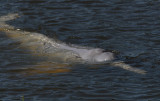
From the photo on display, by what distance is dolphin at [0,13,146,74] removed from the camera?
757cm

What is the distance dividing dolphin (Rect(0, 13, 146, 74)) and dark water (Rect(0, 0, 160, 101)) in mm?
184

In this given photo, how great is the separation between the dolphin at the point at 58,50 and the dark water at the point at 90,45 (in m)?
0.18

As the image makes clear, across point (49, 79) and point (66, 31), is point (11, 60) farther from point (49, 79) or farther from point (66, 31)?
point (66, 31)

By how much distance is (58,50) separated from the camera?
26.5 feet

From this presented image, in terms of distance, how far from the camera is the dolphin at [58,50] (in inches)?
298

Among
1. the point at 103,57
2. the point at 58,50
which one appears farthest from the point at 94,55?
the point at 58,50

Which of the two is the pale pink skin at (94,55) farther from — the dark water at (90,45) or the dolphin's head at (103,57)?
the dark water at (90,45)

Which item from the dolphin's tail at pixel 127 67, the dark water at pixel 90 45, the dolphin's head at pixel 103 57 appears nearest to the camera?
the dark water at pixel 90 45

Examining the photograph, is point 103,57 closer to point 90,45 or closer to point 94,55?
point 94,55

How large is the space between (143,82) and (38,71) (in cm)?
182

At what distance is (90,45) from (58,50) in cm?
70

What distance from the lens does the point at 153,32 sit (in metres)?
8.91

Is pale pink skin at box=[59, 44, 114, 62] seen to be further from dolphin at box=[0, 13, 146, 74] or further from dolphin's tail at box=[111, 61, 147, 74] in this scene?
dolphin's tail at box=[111, 61, 147, 74]

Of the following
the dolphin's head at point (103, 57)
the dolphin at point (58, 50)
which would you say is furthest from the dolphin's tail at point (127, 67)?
the dolphin's head at point (103, 57)
